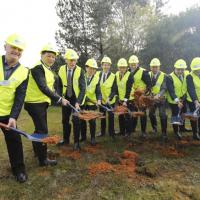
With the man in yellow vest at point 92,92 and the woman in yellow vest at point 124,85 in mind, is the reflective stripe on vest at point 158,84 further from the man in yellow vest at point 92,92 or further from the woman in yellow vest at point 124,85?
the man in yellow vest at point 92,92

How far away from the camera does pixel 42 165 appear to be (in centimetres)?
682

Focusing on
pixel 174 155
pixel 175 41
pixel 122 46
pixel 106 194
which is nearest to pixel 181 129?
pixel 174 155

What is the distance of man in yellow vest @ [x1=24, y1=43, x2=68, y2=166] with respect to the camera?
21.3 feet

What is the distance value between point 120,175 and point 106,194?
853 mm

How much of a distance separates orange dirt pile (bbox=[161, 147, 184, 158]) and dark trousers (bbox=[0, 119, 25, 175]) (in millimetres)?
3390

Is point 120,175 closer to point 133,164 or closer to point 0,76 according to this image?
point 133,164

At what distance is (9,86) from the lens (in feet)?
18.3

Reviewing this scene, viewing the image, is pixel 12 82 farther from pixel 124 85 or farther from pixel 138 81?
pixel 138 81

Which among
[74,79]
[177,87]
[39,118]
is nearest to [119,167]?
[39,118]

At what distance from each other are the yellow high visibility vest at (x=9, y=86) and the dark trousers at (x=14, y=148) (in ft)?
0.77

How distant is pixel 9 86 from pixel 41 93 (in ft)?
3.65

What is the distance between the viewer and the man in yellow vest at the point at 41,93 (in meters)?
6.50

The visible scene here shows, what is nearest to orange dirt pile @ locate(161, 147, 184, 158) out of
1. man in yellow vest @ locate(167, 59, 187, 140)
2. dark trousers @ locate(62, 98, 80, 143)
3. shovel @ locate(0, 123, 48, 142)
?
man in yellow vest @ locate(167, 59, 187, 140)

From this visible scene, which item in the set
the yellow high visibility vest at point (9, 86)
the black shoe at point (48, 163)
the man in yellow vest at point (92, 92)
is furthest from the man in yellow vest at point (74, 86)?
the yellow high visibility vest at point (9, 86)
